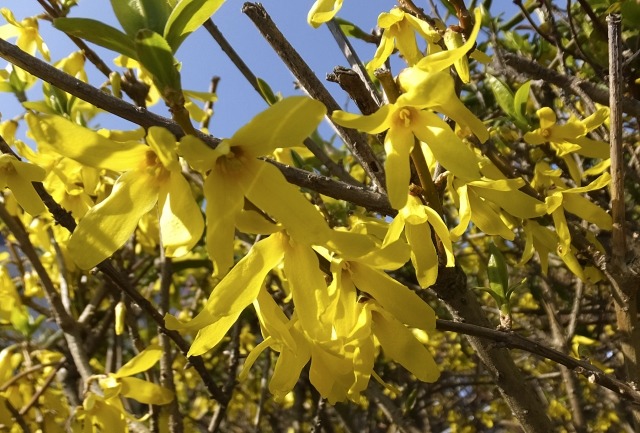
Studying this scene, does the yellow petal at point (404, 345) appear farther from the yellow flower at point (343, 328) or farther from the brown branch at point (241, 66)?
the brown branch at point (241, 66)

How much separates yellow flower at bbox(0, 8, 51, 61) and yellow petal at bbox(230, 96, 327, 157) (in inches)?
57.6

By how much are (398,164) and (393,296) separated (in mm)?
221

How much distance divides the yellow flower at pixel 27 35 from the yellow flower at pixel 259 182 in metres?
1.43

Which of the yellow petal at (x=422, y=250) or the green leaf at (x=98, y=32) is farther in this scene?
the yellow petal at (x=422, y=250)

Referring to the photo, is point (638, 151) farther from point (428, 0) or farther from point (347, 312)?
point (347, 312)

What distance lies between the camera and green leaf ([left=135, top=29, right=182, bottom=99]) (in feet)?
2.14

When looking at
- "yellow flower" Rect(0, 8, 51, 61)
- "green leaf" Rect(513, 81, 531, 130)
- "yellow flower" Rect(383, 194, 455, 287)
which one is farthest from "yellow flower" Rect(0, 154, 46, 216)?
"green leaf" Rect(513, 81, 531, 130)

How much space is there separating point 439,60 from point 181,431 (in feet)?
5.01

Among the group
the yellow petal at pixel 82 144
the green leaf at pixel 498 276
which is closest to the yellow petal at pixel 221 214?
the yellow petal at pixel 82 144

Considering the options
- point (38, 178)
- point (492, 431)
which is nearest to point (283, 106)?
point (38, 178)

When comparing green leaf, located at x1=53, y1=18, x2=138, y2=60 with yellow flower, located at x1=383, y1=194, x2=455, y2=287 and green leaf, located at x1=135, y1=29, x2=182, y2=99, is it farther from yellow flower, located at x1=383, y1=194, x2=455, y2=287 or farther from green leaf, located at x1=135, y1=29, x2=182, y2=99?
yellow flower, located at x1=383, y1=194, x2=455, y2=287

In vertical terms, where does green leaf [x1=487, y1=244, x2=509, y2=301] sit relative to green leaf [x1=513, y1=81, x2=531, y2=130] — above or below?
below

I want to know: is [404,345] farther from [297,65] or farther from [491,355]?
[297,65]

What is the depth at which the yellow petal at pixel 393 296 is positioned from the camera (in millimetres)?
869
